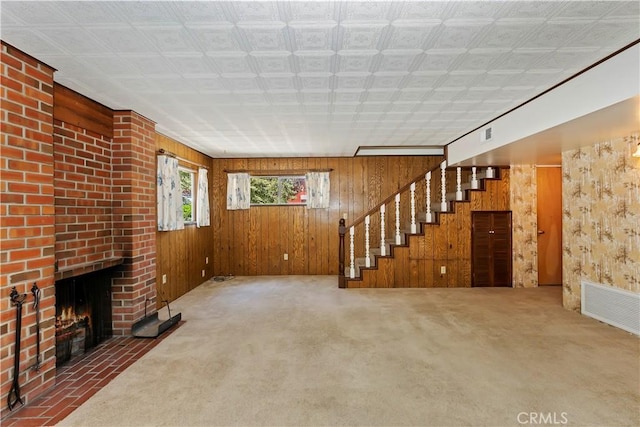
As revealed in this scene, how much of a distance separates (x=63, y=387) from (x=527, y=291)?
20.3 ft

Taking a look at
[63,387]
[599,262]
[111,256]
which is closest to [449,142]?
[599,262]

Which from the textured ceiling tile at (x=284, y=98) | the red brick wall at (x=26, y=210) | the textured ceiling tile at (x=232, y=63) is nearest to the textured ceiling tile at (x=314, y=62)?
the textured ceiling tile at (x=232, y=63)

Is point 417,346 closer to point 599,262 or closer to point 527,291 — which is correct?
point 599,262

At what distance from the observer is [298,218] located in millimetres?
6574

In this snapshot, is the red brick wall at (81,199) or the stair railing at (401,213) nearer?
the red brick wall at (81,199)

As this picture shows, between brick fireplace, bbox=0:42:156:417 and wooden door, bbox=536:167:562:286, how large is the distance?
6.46m

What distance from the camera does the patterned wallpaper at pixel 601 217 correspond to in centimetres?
349

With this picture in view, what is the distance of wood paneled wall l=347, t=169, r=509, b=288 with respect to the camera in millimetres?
5488

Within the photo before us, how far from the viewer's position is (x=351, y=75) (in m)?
2.64

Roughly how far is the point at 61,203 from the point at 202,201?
2991 millimetres

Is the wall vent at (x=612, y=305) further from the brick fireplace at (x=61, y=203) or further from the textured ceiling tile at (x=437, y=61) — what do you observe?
the brick fireplace at (x=61, y=203)

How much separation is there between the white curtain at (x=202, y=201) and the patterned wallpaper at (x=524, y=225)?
224 inches

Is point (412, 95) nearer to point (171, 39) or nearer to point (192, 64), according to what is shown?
point (192, 64)

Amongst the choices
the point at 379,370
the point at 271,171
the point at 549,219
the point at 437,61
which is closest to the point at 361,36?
the point at 437,61
